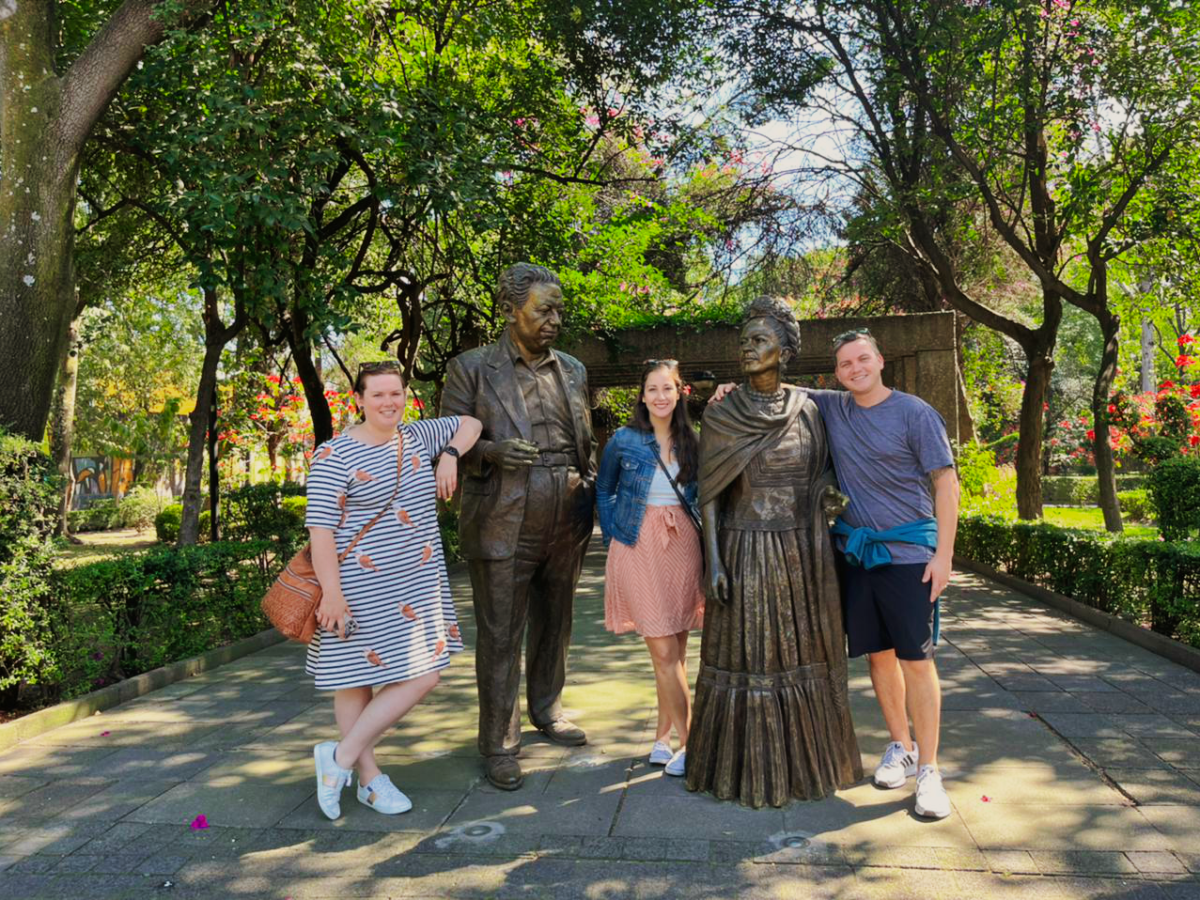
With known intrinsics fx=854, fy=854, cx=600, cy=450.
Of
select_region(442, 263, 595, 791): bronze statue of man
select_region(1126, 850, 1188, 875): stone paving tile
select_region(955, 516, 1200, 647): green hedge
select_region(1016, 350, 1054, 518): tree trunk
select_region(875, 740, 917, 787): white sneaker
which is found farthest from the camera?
select_region(1016, 350, 1054, 518): tree trunk

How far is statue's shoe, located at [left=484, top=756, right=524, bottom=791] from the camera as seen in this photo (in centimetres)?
372

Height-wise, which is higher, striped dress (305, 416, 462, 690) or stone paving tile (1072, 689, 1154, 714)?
striped dress (305, 416, 462, 690)

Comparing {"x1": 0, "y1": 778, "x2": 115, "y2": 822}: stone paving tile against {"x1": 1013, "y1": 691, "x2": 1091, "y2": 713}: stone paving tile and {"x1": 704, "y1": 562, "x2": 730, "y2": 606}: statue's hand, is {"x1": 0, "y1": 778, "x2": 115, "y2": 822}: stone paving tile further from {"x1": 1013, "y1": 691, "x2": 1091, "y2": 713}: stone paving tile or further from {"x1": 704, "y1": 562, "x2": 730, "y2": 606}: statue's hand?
{"x1": 1013, "y1": 691, "x2": 1091, "y2": 713}: stone paving tile

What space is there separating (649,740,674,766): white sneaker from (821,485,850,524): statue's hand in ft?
4.42

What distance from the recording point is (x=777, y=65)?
10648 mm

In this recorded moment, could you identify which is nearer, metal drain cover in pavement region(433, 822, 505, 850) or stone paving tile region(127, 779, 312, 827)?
metal drain cover in pavement region(433, 822, 505, 850)

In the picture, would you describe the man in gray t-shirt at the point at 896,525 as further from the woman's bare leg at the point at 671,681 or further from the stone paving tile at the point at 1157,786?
the stone paving tile at the point at 1157,786

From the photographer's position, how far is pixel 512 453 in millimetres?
3785

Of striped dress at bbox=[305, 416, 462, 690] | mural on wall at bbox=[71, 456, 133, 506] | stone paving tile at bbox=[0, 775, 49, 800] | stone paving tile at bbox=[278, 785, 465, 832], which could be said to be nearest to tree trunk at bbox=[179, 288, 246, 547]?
stone paving tile at bbox=[0, 775, 49, 800]

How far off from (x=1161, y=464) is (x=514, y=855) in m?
7.67

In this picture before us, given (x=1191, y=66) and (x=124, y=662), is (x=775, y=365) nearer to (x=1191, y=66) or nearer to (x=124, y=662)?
(x=124, y=662)

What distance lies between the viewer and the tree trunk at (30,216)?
5.40 meters

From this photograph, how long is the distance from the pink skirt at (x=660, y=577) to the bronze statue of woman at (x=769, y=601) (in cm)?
19

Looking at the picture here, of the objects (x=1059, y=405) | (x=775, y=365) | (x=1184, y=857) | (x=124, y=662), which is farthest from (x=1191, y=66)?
(x=1059, y=405)
